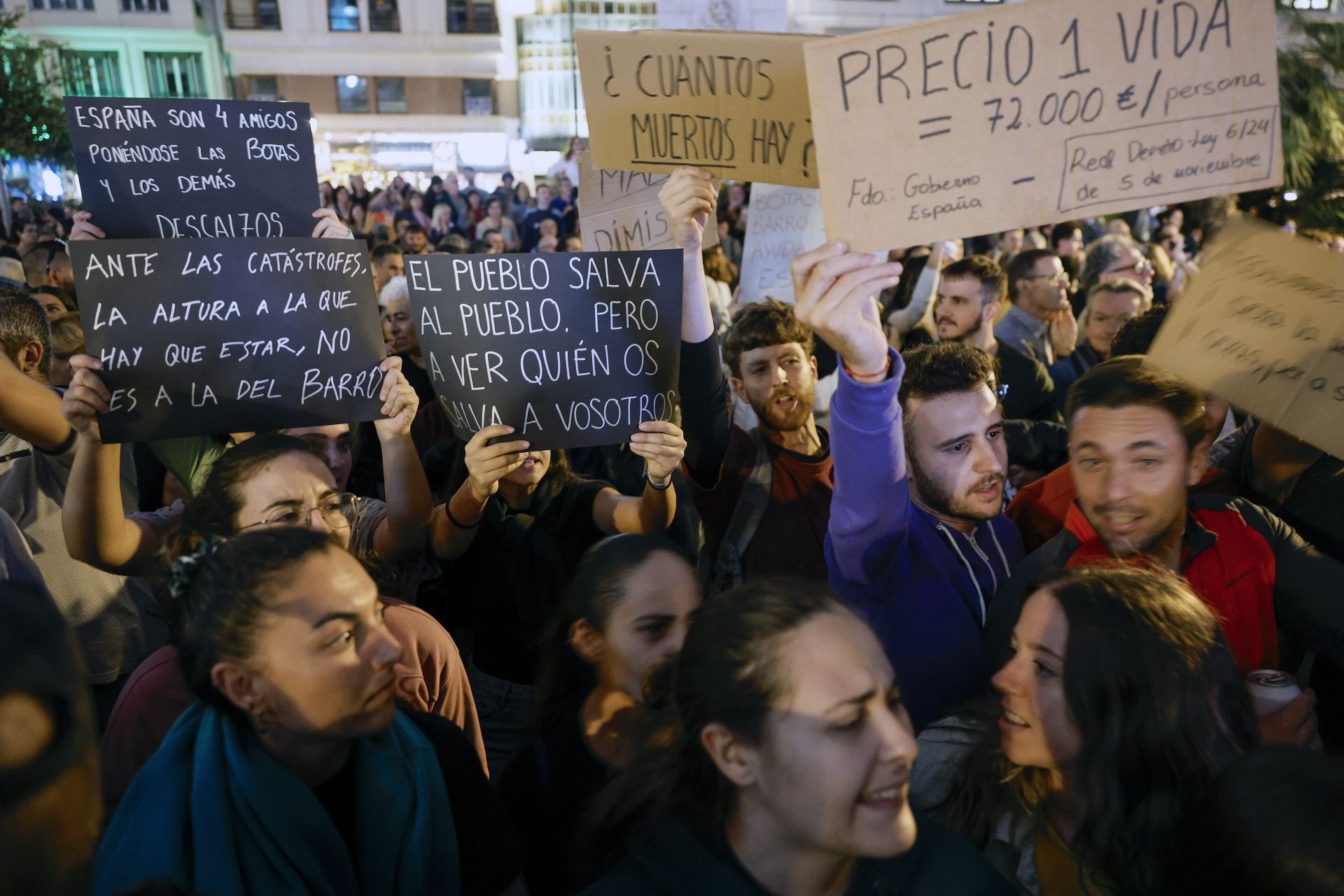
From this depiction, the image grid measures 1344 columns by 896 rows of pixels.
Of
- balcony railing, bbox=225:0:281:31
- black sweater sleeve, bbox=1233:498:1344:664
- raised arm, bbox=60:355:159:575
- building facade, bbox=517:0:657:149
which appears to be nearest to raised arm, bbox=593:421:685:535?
raised arm, bbox=60:355:159:575

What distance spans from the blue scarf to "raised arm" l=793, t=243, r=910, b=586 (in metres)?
0.97

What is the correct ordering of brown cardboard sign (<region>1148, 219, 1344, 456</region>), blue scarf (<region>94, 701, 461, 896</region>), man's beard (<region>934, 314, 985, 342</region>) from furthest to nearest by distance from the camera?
man's beard (<region>934, 314, 985, 342</region>) → brown cardboard sign (<region>1148, 219, 1344, 456</region>) → blue scarf (<region>94, 701, 461, 896</region>)

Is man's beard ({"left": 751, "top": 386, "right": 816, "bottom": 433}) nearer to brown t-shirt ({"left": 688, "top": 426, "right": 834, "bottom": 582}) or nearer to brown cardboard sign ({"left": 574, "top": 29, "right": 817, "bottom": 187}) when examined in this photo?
brown t-shirt ({"left": 688, "top": 426, "right": 834, "bottom": 582})

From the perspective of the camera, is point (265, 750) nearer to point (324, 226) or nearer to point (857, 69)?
point (857, 69)

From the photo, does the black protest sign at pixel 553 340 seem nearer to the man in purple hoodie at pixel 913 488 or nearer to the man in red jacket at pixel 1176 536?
the man in purple hoodie at pixel 913 488

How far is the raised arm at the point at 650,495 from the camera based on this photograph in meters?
2.87

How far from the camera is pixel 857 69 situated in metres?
1.98

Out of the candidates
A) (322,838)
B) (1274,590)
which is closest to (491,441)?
(322,838)

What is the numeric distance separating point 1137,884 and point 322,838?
53.4 inches

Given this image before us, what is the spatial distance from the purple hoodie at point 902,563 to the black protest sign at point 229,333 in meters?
1.47

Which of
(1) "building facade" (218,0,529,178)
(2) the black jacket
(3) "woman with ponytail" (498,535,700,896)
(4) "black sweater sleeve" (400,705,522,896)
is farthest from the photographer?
(1) "building facade" (218,0,529,178)

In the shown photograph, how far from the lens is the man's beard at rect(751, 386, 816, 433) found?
3373mm

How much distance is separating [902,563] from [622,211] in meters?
2.06

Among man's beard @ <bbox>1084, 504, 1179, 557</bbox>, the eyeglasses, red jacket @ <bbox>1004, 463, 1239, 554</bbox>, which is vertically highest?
the eyeglasses
